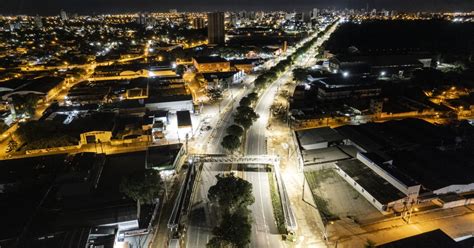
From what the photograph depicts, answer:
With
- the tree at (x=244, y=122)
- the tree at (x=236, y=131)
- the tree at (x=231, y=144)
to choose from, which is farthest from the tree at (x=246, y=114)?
the tree at (x=231, y=144)

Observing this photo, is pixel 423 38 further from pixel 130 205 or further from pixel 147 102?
pixel 130 205

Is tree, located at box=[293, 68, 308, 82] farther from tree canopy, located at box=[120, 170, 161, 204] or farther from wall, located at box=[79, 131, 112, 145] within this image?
tree canopy, located at box=[120, 170, 161, 204]

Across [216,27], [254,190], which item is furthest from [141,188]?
[216,27]

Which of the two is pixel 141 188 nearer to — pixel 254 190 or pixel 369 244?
pixel 254 190

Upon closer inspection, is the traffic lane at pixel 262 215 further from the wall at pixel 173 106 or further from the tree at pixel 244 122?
the wall at pixel 173 106

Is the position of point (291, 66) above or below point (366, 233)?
above

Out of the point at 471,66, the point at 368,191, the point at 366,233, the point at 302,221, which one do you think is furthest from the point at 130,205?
the point at 471,66
